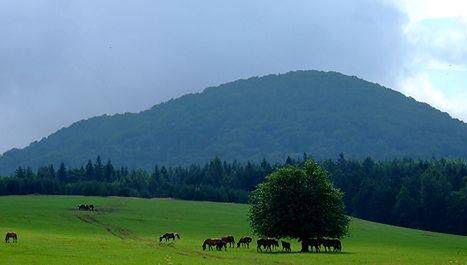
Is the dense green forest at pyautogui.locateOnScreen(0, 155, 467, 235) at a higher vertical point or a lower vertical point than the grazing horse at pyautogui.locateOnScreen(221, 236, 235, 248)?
higher

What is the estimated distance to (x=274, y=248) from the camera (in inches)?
3022

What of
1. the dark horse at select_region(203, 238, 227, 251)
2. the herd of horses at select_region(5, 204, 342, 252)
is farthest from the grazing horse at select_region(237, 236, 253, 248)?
the dark horse at select_region(203, 238, 227, 251)

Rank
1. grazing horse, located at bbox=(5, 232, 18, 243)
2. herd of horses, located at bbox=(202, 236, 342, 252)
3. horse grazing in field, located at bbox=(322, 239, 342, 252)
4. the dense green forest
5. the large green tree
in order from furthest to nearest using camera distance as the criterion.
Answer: the dense green forest
the large green tree
horse grazing in field, located at bbox=(322, 239, 342, 252)
herd of horses, located at bbox=(202, 236, 342, 252)
grazing horse, located at bbox=(5, 232, 18, 243)

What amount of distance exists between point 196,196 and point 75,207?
52.8m

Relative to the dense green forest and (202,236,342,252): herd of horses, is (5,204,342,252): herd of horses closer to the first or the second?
(202,236,342,252): herd of horses

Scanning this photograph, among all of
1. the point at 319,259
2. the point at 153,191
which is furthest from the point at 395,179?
the point at 319,259

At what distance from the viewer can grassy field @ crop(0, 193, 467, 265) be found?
53.8 metres

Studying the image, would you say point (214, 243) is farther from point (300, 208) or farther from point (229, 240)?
point (300, 208)

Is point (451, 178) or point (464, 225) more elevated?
point (451, 178)

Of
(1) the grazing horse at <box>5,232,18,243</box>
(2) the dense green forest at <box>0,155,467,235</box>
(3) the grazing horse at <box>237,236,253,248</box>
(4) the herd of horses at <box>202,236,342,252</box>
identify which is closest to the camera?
(1) the grazing horse at <box>5,232,18,243</box>

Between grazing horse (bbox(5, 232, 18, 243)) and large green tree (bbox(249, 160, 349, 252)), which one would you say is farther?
large green tree (bbox(249, 160, 349, 252))

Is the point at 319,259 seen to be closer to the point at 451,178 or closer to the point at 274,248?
the point at 274,248

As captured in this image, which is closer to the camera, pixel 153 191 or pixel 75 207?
pixel 75 207

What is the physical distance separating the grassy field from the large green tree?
4121 millimetres
